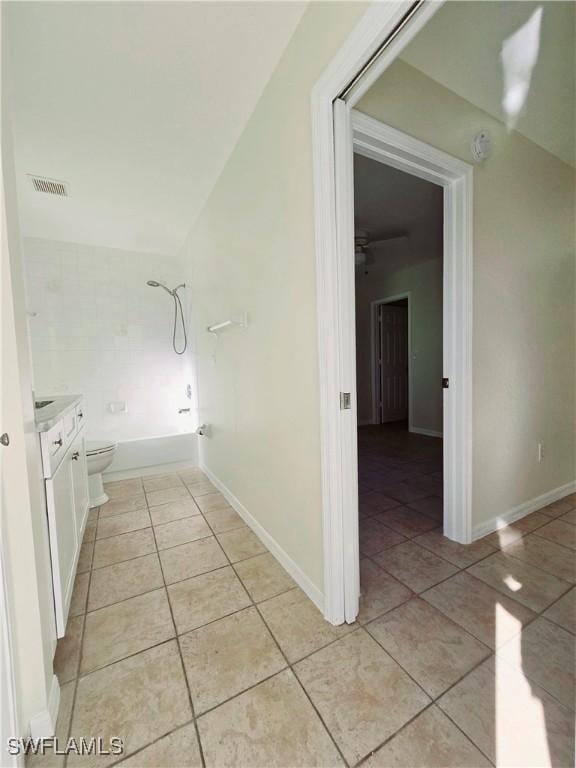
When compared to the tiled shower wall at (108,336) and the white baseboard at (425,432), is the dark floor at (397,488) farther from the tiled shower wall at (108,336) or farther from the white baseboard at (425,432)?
the tiled shower wall at (108,336)

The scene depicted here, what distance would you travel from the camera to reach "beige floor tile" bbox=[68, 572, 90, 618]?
1.38 m

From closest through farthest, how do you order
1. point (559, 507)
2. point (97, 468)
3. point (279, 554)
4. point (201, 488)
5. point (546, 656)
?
point (546, 656), point (279, 554), point (559, 507), point (97, 468), point (201, 488)

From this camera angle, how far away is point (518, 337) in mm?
1891

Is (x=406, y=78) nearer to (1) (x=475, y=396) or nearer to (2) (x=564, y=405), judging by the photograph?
(1) (x=475, y=396)

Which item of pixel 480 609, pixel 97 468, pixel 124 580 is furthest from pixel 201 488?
pixel 480 609

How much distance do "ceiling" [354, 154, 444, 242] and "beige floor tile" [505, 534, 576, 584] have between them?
8.25ft

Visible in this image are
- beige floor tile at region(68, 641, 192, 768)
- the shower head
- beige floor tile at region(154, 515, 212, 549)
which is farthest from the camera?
the shower head

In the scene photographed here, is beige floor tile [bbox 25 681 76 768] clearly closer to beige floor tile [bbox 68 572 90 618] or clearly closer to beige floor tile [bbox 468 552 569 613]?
beige floor tile [bbox 68 572 90 618]

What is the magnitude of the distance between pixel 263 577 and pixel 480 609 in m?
0.94

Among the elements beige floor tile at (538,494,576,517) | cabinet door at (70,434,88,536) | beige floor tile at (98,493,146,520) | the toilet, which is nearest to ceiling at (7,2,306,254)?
cabinet door at (70,434,88,536)

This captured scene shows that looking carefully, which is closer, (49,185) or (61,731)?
(61,731)

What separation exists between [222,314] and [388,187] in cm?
168

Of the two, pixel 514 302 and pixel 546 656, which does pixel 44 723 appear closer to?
pixel 546 656

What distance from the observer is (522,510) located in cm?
199
